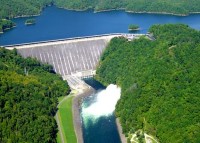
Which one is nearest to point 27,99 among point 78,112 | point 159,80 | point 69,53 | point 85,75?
point 78,112

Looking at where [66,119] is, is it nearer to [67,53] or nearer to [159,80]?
[159,80]

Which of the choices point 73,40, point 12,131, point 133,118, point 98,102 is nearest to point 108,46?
point 73,40

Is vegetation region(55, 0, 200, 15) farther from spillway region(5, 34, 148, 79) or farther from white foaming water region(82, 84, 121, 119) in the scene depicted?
white foaming water region(82, 84, 121, 119)

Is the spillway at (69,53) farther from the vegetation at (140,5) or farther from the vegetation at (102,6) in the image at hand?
the vegetation at (140,5)

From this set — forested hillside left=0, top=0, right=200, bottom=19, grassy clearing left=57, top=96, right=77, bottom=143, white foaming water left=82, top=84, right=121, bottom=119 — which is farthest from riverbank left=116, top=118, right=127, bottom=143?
forested hillside left=0, top=0, right=200, bottom=19

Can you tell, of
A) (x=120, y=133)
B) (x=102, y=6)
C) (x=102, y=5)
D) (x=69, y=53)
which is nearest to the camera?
(x=120, y=133)
